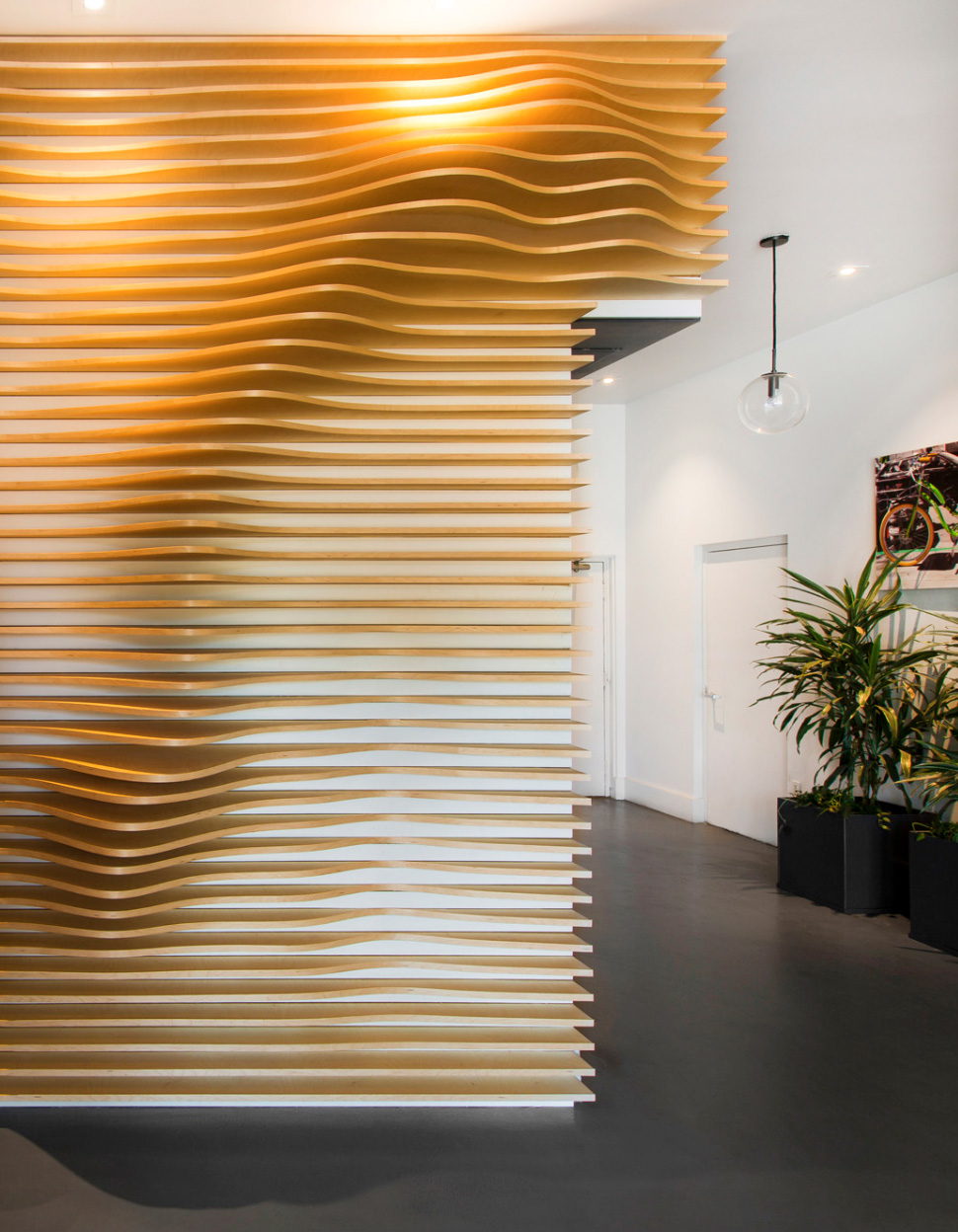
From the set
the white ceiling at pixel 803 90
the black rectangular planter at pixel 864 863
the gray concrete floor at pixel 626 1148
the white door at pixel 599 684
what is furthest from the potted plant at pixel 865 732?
the white door at pixel 599 684

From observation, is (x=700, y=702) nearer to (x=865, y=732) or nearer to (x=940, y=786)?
(x=865, y=732)

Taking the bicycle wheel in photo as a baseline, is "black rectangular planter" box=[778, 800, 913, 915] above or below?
below

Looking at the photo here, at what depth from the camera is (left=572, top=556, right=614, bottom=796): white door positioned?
273 inches

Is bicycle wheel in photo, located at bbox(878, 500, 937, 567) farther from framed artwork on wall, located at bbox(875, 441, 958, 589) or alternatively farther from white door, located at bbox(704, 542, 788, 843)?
white door, located at bbox(704, 542, 788, 843)

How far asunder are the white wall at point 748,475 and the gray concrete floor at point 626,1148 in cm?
227

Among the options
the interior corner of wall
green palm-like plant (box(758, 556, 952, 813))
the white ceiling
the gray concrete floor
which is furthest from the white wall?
the gray concrete floor

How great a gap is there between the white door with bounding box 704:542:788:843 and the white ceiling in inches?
76.1

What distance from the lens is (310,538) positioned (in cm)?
261

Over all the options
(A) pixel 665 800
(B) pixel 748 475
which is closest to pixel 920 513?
(B) pixel 748 475

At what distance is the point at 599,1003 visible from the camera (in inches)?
124

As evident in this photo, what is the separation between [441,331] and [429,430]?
0.27 m

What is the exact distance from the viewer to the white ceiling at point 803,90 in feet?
7.86

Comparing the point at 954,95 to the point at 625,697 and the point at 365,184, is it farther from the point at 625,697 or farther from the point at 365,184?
the point at 625,697

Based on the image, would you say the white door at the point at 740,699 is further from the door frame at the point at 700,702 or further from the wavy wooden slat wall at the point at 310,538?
the wavy wooden slat wall at the point at 310,538
